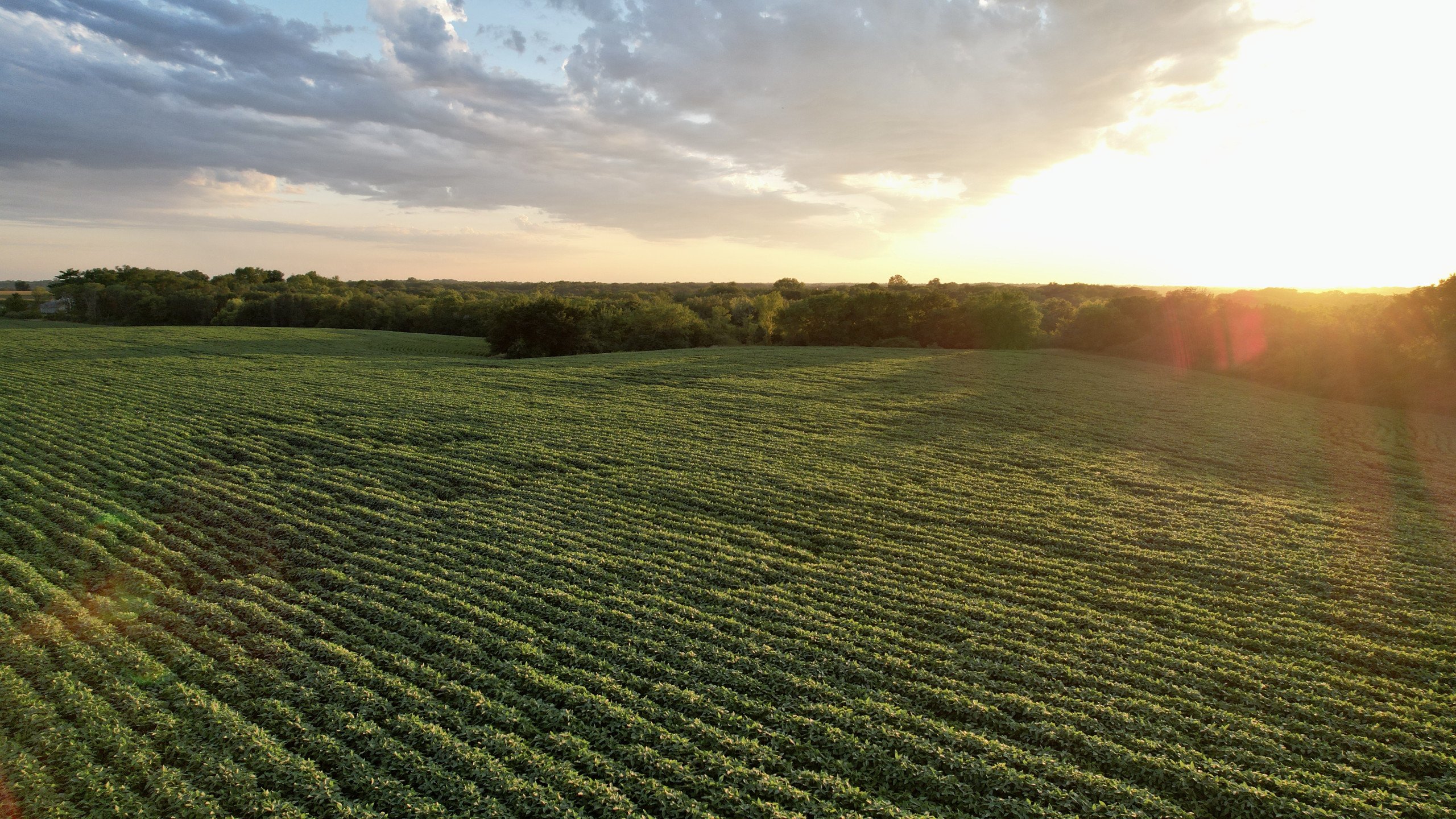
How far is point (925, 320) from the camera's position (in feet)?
195

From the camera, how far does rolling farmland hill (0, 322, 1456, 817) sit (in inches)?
237

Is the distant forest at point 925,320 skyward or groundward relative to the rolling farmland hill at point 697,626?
skyward

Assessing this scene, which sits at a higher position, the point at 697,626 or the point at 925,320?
the point at 925,320

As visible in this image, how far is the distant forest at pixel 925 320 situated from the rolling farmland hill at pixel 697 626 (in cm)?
2262

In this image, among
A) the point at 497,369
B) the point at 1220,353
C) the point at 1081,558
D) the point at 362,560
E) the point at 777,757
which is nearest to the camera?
the point at 777,757

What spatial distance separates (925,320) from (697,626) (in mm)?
55710

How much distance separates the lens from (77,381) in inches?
932

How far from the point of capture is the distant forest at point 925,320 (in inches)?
1384

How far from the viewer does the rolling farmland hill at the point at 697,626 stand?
603 cm

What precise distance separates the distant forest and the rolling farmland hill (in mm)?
22624

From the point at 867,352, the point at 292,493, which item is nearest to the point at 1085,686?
the point at 292,493

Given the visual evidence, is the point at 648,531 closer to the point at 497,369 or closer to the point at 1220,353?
the point at 497,369

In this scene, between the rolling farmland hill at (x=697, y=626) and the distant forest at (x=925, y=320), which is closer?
the rolling farmland hill at (x=697, y=626)

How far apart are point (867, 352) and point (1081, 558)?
37782 millimetres
